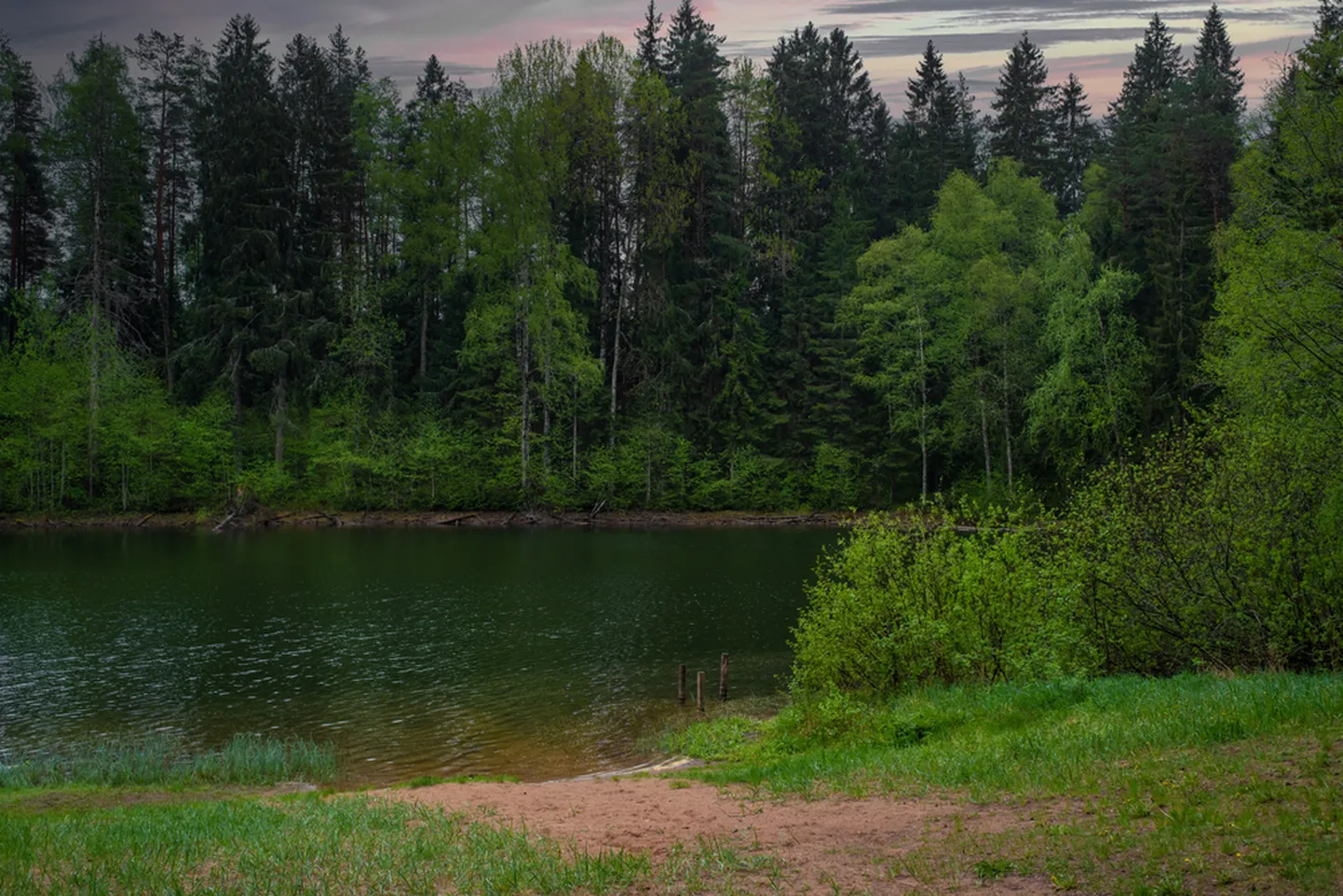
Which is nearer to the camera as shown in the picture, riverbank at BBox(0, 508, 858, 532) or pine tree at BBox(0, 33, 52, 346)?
riverbank at BBox(0, 508, 858, 532)

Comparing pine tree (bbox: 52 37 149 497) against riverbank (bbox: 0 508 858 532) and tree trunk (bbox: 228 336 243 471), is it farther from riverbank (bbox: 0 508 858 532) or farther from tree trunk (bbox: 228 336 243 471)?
tree trunk (bbox: 228 336 243 471)

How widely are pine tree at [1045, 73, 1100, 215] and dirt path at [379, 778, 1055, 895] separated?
74066 millimetres

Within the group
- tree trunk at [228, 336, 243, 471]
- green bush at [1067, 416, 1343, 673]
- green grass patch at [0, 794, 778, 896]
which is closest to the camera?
green grass patch at [0, 794, 778, 896]

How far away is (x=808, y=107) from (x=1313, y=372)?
221 feet

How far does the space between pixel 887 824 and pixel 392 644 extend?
2225cm

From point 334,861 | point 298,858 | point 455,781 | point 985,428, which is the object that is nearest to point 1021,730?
point 334,861

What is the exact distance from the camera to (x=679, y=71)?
7038 centimetres

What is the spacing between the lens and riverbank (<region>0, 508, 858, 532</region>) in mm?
57781

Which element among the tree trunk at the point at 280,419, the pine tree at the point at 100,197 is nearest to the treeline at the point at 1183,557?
the tree trunk at the point at 280,419

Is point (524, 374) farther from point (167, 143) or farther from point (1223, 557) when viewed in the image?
point (1223, 557)

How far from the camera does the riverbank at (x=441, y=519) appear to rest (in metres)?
57.8

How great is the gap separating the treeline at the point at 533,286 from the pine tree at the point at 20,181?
28 cm

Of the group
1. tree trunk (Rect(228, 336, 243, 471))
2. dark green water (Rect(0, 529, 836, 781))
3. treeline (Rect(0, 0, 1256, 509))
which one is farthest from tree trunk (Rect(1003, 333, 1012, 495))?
tree trunk (Rect(228, 336, 243, 471))

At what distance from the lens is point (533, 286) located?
60312mm
